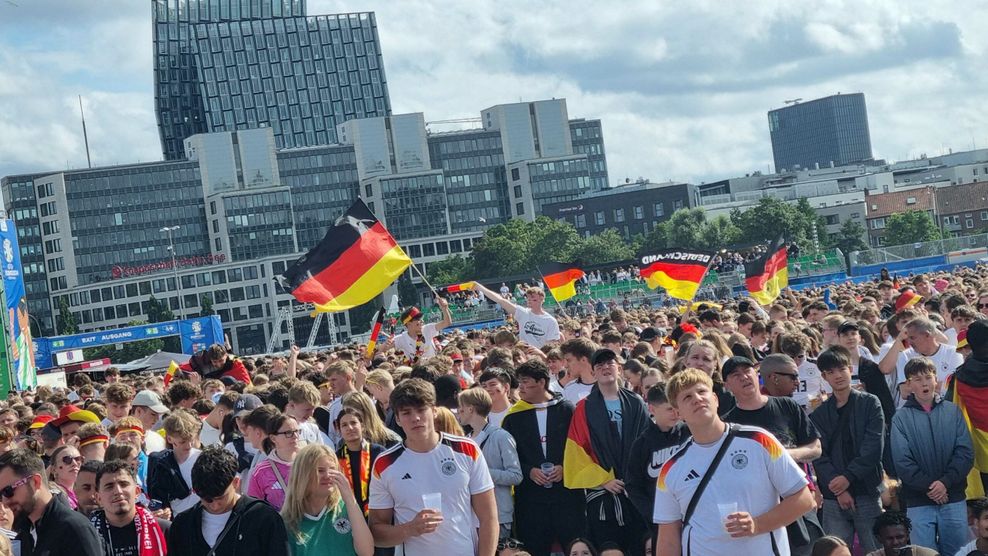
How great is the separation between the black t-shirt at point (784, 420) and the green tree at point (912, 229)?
407ft

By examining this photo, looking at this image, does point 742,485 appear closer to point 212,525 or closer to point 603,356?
point 212,525

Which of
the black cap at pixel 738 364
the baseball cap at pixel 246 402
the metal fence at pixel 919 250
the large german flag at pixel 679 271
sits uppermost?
the large german flag at pixel 679 271

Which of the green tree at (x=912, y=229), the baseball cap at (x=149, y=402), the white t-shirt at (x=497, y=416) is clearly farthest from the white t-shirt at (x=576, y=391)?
the green tree at (x=912, y=229)

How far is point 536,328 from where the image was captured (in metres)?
17.4

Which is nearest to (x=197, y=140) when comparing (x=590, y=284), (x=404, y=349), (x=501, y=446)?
(x=590, y=284)

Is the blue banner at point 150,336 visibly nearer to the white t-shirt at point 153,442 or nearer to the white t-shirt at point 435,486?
the white t-shirt at point 153,442

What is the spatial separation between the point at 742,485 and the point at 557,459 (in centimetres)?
301

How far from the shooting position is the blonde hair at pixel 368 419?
8258 mm

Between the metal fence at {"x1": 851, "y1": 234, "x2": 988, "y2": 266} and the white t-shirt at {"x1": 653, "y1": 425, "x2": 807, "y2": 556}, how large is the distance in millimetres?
53584

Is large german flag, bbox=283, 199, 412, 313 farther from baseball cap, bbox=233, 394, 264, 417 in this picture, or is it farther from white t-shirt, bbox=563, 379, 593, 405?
white t-shirt, bbox=563, 379, 593, 405

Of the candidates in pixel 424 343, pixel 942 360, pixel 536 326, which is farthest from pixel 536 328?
pixel 942 360

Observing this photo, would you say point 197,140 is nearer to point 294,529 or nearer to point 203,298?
point 203,298

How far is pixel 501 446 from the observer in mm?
8984

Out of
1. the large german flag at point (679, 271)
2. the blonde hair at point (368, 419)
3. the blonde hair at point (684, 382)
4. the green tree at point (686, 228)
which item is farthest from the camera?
the green tree at point (686, 228)
